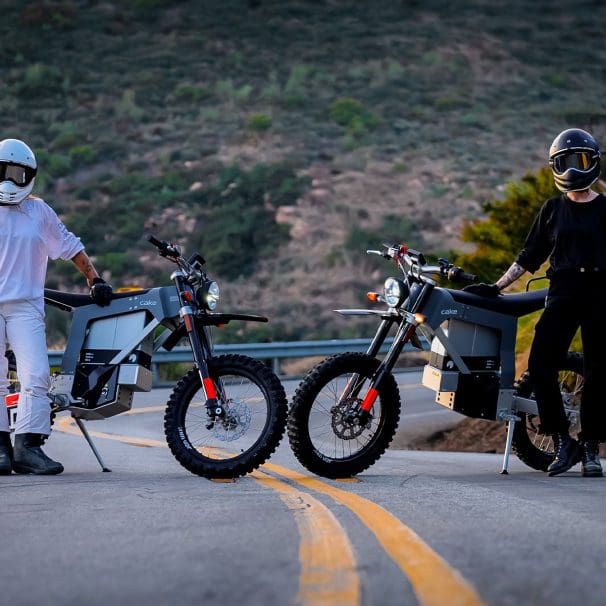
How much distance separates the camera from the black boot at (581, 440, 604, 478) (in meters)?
10.8

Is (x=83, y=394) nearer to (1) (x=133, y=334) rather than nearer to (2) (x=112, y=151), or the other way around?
(1) (x=133, y=334)

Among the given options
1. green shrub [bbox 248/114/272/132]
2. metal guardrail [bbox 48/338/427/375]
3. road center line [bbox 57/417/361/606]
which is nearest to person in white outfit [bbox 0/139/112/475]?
road center line [bbox 57/417/361/606]

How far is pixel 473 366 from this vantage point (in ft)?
36.5

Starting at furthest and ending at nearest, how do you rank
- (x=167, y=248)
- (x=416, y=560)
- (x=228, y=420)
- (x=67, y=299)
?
(x=67, y=299) < (x=167, y=248) < (x=228, y=420) < (x=416, y=560)

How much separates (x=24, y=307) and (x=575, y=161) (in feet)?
13.5

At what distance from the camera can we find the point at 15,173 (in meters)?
10.9

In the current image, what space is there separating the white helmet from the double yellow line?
3114 mm

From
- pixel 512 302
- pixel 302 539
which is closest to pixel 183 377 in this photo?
pixel 512 302

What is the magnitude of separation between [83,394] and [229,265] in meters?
32.7

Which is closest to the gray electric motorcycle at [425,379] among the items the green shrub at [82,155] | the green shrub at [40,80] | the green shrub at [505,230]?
the green shrub at [505,230]

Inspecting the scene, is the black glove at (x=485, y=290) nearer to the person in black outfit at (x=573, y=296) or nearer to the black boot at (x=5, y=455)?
the person in black outfit at (x=573, y=296)

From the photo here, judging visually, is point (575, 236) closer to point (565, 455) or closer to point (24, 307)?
point (565, 455)

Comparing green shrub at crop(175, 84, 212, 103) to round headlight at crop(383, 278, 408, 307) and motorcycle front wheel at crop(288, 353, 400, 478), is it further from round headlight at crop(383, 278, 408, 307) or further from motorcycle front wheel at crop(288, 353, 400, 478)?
motorcycle front wheel at crop(288, 353, 400, 478)

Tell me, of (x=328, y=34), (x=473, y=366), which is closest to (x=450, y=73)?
(x=328, y=34)
